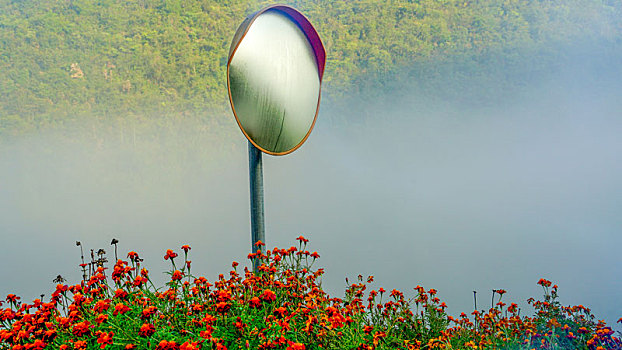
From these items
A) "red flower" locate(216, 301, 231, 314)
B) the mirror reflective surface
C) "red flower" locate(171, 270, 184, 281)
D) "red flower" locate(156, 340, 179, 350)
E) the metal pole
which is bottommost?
"red flower" locate(156, 340, 179, 350)

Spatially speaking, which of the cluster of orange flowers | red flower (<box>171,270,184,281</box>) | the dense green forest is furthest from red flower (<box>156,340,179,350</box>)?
the dense green forest

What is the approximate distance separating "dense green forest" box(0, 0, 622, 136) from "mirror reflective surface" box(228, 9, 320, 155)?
14.7ft

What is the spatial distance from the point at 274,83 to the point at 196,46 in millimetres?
5563

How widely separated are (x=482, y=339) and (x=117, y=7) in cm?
757

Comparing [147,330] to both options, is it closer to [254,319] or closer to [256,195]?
[254,319]

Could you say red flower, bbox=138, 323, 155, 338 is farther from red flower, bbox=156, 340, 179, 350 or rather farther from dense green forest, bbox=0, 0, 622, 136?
dense green forest, bbox=0, 0, 622, 136

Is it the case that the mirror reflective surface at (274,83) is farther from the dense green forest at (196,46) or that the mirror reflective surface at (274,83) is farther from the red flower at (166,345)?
the dense green forest at (196,46)

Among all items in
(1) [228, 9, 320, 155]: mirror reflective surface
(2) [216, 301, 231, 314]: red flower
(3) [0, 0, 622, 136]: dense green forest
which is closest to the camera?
(2) [216, 301, 231, 314]: red flower

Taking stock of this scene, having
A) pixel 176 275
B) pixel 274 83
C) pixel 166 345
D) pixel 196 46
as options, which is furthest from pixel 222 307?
pixel 196 46

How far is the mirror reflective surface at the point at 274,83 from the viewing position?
6.36 feet

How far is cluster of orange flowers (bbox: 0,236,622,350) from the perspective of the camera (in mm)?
1174

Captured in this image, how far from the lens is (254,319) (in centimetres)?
140

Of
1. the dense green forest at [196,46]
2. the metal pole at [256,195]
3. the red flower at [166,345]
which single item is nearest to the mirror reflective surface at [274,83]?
the metal pole at [256,195]

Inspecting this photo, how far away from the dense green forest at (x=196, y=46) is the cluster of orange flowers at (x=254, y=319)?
5.03 meters
